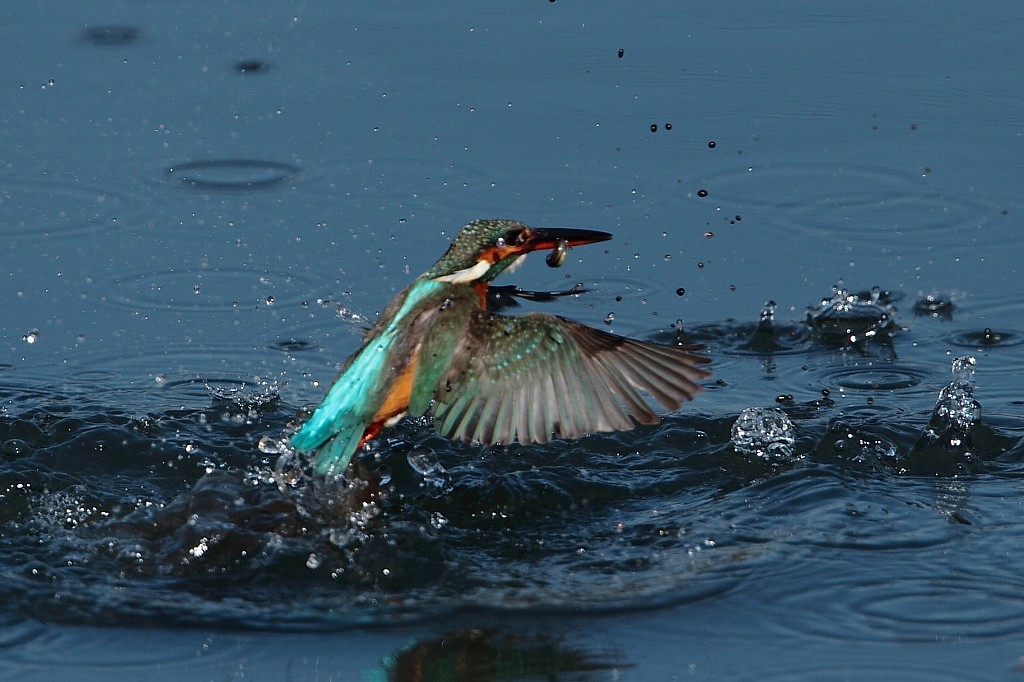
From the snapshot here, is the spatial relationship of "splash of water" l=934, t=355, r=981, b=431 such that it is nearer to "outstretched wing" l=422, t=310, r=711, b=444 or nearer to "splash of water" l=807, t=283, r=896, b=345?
"splash of water" l=807, t=283, r=896, b=345

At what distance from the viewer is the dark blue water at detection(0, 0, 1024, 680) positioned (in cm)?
393

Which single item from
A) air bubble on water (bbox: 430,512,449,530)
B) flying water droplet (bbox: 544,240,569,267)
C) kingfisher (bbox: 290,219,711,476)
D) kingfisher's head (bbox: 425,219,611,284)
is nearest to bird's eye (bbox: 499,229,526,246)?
kingfisher's head (bbox: 425,219,611,284)

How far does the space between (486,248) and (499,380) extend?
1.55 feet

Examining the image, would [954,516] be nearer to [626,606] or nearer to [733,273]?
[626,606]

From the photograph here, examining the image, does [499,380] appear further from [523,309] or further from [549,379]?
[523,309]

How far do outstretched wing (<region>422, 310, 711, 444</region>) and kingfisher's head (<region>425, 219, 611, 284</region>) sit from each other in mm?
269

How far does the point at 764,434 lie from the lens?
5.14 metres

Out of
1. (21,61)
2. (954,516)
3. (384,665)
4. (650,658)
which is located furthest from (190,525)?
(21,61)

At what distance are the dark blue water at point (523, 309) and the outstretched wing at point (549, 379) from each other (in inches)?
14.4

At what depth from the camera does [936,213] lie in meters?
6.45

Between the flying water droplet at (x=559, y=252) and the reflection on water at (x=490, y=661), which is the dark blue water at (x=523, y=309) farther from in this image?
the flying water droplet at (x=559, y=252)

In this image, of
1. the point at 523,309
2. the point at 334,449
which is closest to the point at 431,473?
the point at 334,449

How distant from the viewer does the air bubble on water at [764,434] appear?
5.09 metres

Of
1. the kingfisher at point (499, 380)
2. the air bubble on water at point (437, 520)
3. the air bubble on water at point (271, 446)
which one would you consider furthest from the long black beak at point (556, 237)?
the air bubble on water at point (271, 446)
